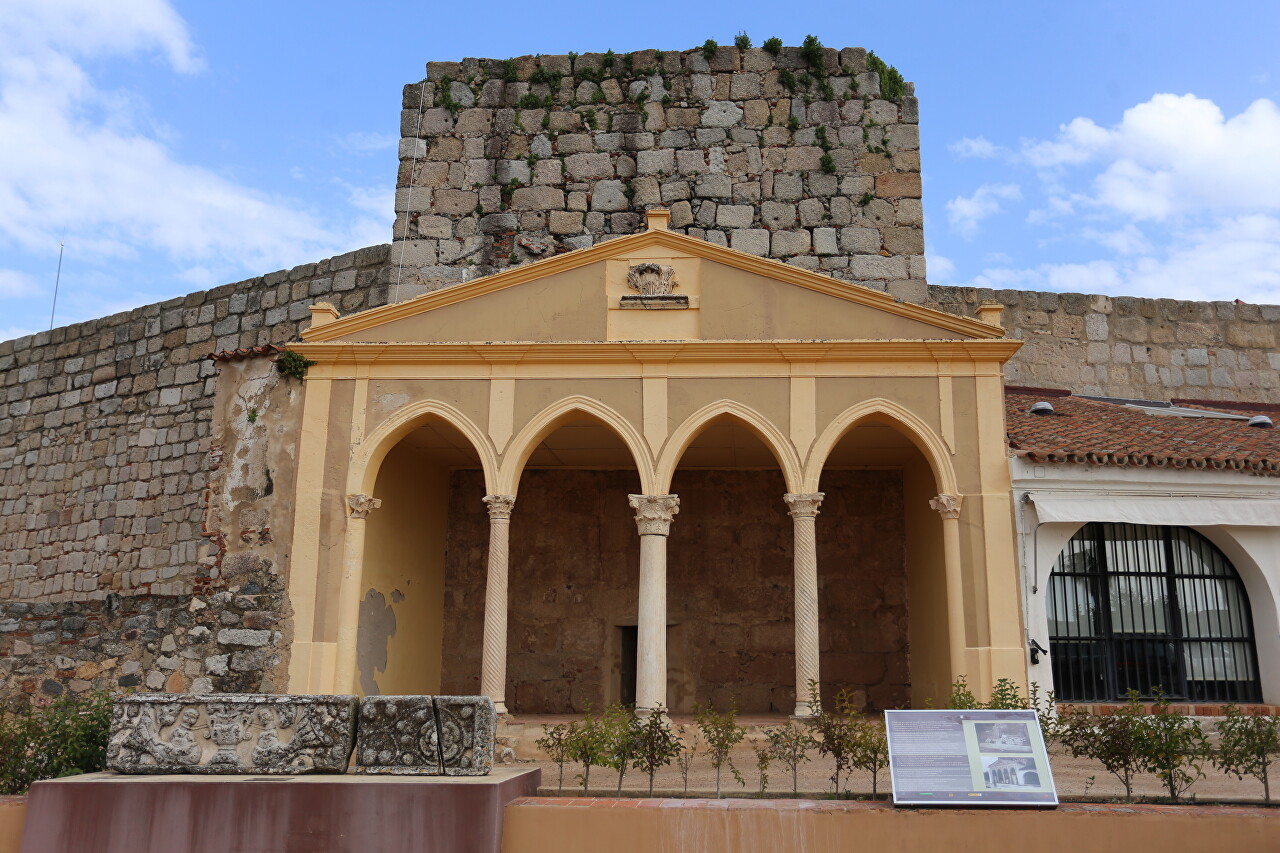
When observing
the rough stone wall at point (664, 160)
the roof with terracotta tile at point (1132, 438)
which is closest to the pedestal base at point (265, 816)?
the roof with terracotta tile at point (1132, 438)

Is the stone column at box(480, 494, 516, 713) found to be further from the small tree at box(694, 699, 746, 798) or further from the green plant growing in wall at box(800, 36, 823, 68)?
the green plant growing in wall at box(800, 36, 823, 68)

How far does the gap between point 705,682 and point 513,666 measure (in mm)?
2554

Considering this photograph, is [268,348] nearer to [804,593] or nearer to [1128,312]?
[804,593]

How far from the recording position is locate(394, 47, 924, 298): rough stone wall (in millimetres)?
16500

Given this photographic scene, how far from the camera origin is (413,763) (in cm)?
749

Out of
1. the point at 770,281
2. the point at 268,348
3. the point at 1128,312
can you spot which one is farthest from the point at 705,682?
the point at 1128,312

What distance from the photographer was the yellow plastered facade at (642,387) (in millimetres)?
12039

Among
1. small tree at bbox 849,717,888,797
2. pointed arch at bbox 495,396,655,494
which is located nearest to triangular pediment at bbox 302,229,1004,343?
pointed arch at bbox 495,396,655,494

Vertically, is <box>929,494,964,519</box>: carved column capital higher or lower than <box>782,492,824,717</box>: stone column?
higher

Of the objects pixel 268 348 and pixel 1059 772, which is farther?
pixel 268 348

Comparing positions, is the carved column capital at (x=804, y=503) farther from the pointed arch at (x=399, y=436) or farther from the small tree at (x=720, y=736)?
the small tree at (x=720, y=736)

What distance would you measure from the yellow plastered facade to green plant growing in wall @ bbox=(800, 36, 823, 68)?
5.94 meters

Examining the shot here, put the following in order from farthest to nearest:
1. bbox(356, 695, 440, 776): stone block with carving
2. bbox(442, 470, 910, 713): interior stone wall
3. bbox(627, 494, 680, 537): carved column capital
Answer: bbox(442, 470, 910, 713): interior stone wall, bbox(627, 494, 680, 537): carved column capital, bbox(356, 695, 440, 776): stone block with carving

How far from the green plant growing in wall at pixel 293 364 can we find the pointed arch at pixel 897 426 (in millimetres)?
5657
